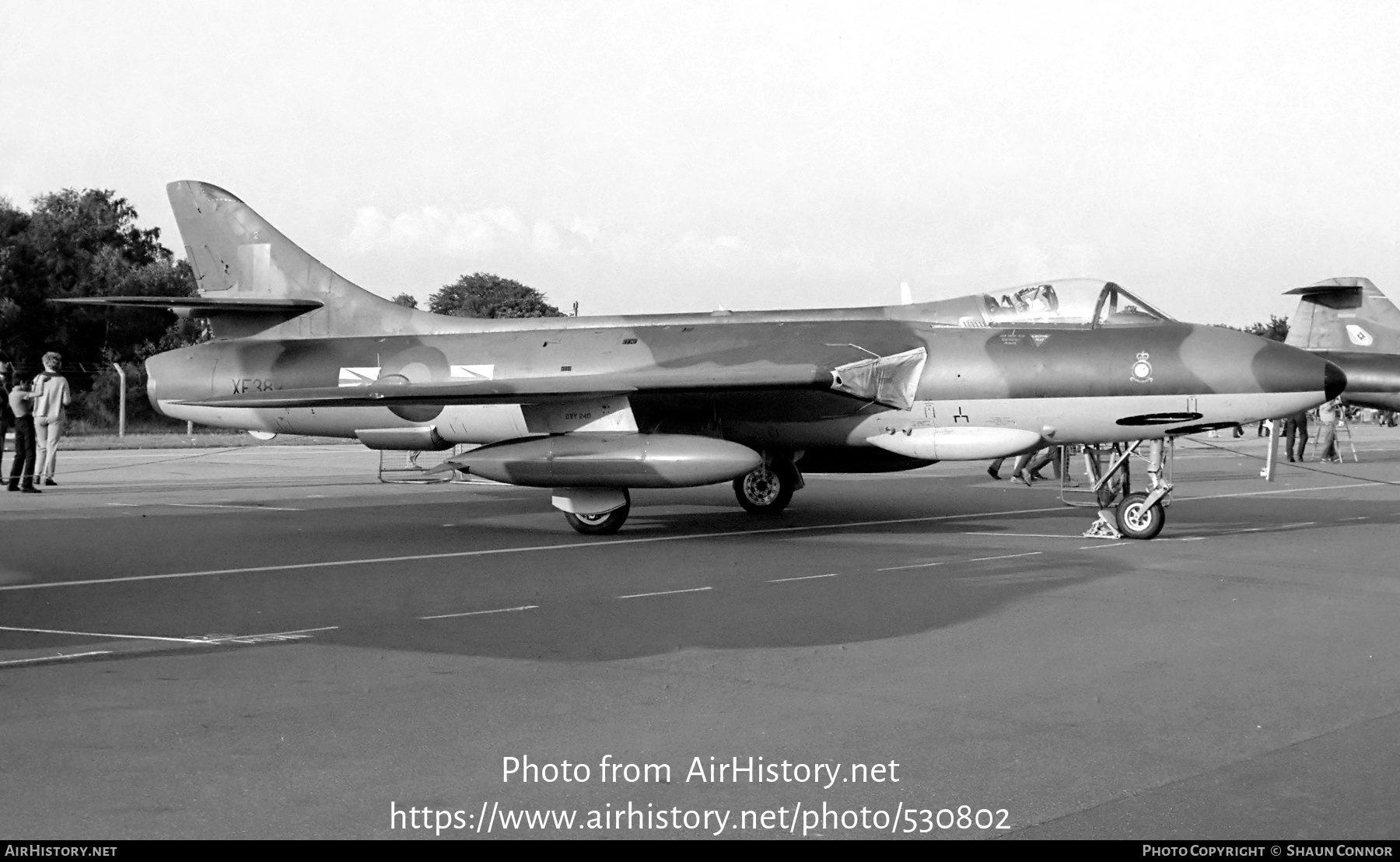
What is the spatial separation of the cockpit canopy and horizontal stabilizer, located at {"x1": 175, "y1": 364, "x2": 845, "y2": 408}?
2091 millimetres

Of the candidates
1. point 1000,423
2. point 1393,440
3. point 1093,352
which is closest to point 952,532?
point 1000,423

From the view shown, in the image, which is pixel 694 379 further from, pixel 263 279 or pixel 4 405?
pixel 4 405

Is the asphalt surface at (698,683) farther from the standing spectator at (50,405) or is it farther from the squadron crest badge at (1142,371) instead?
the standing spectator at (50,405)

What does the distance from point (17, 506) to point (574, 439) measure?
7074 mm

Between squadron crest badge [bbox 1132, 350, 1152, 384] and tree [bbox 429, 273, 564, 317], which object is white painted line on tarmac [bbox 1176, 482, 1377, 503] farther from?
tree [bbox 429, 273, 564, 317]

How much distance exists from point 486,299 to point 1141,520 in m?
58.0

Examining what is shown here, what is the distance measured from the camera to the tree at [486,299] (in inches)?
2552

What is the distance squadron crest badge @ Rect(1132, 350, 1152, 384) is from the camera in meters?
11.9

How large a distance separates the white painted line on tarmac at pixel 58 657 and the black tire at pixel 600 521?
6355mm

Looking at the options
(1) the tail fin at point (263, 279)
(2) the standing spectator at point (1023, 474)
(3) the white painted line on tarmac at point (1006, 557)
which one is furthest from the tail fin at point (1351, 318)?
(1) the tail fin at point (263, 279)

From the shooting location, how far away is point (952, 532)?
12.7 metres
